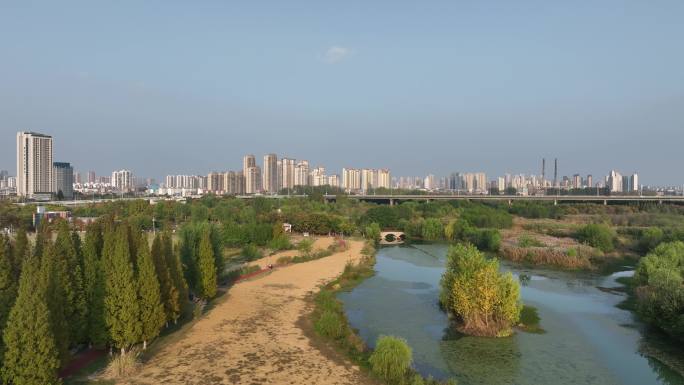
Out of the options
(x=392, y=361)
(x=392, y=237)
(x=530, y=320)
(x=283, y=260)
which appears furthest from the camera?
(x=392, y=237)

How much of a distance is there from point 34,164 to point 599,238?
11332 cm

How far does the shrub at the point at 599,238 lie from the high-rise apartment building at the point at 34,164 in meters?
105

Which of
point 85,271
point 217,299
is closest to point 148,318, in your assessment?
point 85,271

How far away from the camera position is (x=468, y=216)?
60.9m

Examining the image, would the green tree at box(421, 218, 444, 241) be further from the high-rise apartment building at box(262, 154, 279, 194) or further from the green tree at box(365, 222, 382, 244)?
the high-rise apartment building at box(262, 154, 279, 194)

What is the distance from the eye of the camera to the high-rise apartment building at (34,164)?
10250 cm

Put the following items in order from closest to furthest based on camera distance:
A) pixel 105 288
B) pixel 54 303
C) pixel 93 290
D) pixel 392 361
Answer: pixel 54 303 < pixel 392 361 < pixel 105 288 < pixel 93 290

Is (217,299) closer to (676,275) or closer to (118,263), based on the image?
(118,263)

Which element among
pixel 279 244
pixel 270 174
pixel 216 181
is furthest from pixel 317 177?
pixel 279 244

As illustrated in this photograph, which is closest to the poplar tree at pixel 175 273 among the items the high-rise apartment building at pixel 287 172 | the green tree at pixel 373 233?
the green tree at pixel 373 233

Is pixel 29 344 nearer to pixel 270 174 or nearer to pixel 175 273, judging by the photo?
pixel 175 273

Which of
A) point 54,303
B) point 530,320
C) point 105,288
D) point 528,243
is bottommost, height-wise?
point 530,320

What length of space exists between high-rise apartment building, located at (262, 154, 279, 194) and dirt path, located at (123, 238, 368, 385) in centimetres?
→ 12505

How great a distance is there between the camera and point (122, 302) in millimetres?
14812
